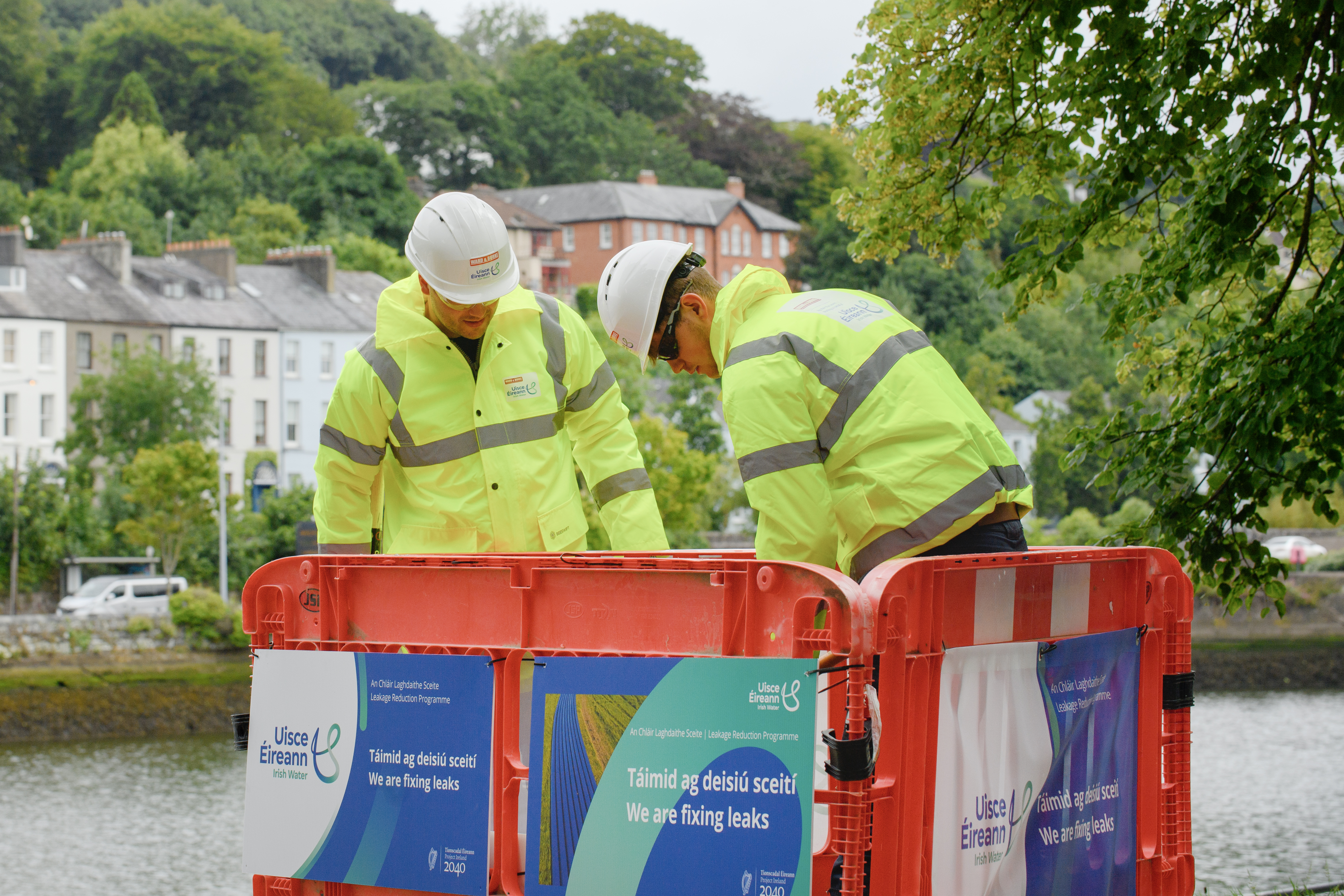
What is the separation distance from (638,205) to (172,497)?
57.2m

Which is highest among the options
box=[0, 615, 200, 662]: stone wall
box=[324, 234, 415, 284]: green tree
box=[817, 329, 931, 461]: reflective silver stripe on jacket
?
box=[324, 234, 415, 284]: green tree

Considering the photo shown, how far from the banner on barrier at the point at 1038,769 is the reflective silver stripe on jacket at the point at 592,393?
2250mm

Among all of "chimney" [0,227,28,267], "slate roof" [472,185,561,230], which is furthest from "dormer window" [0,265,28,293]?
"slate roof" [472,185,561,230]

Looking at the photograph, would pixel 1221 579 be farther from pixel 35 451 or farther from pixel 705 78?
pixel 705 78

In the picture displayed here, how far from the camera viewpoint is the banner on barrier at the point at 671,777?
3246mm

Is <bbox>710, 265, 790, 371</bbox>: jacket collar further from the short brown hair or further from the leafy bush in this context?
the leafy bush

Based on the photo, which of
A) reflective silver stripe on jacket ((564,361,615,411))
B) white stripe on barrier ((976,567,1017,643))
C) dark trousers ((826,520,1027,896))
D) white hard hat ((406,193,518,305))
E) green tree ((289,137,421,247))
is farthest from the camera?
green tree ((289,137,421,247))

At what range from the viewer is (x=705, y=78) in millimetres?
122812

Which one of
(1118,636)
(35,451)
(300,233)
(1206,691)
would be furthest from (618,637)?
→ (300,233)

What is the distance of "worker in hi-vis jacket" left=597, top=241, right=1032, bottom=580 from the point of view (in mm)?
3930

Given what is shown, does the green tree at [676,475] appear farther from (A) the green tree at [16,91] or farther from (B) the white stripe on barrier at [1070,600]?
(A) the green tree at [16,91]

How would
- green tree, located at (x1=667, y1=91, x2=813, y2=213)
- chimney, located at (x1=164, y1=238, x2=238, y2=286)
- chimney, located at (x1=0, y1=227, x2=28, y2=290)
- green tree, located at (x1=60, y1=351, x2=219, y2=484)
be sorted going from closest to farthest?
green tree, located at (x1=60, y1=351, x2=219, y2=484), chimney, located at (x1=0, y1=227, x2=28, y2=290), chimney, located at (x1=164, y1=238, x2=238, y2=286), green tree, located at (x1=667, y1=91, x2=813, y2=213)

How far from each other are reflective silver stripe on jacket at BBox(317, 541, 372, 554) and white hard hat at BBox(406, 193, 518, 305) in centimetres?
96

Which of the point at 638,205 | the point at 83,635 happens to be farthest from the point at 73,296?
the point at 638,205
